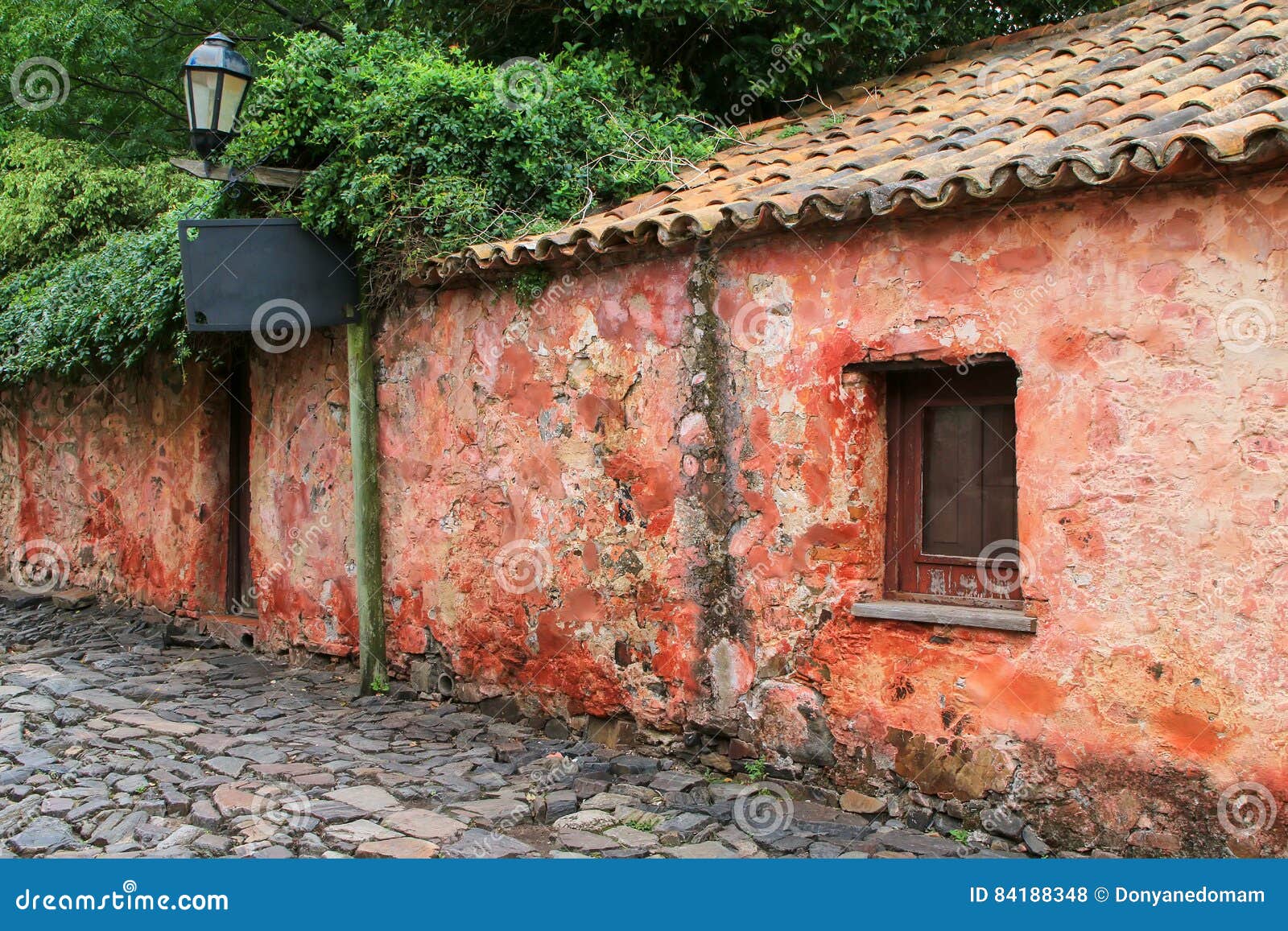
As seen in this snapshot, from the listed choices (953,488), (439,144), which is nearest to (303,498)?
(439,144)

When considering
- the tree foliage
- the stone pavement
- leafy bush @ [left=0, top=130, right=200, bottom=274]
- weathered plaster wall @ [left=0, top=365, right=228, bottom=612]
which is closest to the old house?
the stone pavement

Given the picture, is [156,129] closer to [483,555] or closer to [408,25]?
[408,25]

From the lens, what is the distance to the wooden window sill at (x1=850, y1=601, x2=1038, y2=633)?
4.71 metres

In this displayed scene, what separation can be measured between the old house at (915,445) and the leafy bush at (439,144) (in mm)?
426

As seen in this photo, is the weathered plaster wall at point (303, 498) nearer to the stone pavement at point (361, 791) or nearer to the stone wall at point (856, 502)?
the stone wall at point (856, 502)

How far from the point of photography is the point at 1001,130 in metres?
5.74

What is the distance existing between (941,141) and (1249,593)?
2826 millimetres

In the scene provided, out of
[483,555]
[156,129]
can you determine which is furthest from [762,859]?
[156,129]

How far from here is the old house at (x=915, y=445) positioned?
4.25 m

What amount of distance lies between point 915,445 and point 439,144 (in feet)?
11.8

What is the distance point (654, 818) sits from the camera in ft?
16.8

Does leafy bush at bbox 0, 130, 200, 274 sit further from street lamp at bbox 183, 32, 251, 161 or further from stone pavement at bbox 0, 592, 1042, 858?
stone pavement at bbox 0, 592, 1042, 858

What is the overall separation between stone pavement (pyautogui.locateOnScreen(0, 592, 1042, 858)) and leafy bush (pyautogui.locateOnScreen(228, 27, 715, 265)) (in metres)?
2.99

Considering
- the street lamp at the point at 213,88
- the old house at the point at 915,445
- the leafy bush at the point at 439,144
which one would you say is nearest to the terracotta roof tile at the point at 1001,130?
the old house at the point at 915,445
